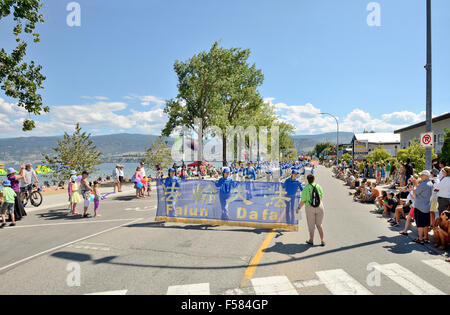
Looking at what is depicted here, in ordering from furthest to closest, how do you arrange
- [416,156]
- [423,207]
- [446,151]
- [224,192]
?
1. [416,156]
2. [446,151]
3. [224,192]
4. [423,207]

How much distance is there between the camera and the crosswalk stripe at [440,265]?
195 inches

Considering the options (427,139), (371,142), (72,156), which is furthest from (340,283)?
(371,142)

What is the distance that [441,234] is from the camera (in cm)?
627

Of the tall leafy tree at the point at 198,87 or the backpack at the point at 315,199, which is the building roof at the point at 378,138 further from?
the backpack at the point at 315,199

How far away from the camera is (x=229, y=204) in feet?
28.1

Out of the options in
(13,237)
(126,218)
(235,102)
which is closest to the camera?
(13,237)

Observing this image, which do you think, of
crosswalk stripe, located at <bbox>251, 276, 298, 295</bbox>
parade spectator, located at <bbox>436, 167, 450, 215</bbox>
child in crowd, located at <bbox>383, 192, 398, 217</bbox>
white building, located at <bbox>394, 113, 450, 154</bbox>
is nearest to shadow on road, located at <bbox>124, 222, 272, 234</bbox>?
crosswalk stripe, located at <bbox>251, 276, 298, 295</bbox>

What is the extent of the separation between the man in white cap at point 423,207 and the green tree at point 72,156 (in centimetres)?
2660

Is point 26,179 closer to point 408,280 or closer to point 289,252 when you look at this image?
point 289,252

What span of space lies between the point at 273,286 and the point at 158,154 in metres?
32.7

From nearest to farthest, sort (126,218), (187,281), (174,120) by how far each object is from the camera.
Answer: (187,281) → (126,218) → (174,120)
